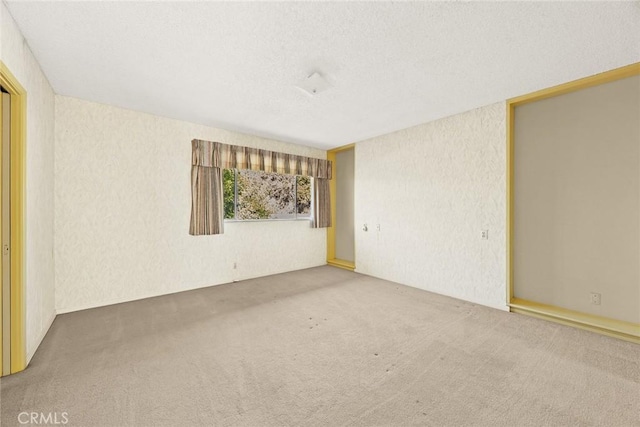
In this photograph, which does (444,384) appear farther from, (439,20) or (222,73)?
(222,73)

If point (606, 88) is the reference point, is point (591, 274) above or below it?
below

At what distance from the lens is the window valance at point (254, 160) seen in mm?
3766

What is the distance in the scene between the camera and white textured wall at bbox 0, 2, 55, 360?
1799 mm

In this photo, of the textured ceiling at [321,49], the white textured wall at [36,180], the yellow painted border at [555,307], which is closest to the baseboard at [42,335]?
the white textured wall at [36,180]

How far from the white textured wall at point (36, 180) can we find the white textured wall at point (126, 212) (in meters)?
0.19

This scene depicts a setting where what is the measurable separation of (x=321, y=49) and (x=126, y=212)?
3013 mm

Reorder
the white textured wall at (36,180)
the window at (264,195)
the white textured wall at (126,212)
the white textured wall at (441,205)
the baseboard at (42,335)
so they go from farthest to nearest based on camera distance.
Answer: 1. the window at (264,195)
2. the white textured wall at (441,205)
3. the white textured wall at (126,212)
4. the baseboard at (42,335)
5. the white textured wall at (36,180)

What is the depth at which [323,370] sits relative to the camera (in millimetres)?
1873

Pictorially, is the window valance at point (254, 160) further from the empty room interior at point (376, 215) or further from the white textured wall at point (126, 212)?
the white textured wall at point (126, 212)

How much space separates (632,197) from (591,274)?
80 cm

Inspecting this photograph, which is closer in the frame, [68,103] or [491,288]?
[68,103]

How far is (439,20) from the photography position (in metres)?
1.72

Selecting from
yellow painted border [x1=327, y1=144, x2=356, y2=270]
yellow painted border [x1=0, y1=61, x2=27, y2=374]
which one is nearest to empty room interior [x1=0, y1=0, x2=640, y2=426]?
yellow painted border [x1=0, y1=61, x2=27, y2=374]

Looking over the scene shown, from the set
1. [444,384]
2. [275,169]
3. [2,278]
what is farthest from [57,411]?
[275,169]
